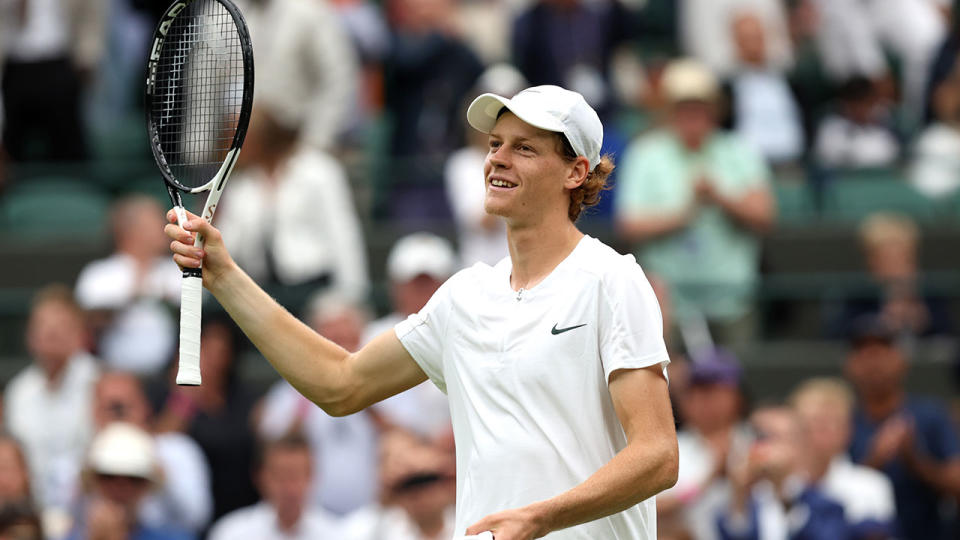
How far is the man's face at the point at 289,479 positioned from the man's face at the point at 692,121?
9.96 ft

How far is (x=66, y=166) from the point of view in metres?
11.8

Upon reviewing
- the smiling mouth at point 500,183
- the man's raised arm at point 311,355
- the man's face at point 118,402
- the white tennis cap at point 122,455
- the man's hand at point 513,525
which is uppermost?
the smiling mouth at point 500,183

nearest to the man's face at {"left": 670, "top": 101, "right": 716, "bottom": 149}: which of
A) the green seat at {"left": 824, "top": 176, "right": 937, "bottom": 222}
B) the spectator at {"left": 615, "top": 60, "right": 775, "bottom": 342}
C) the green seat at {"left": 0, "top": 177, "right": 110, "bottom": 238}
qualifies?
the spectator at {"left": 615, "top": 60, "right": 775, "bottom": 342}

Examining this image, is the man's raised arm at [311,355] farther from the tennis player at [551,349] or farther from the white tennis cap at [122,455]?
the white tennis cap at [122,455]

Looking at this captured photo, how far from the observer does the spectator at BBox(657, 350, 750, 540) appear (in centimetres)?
754

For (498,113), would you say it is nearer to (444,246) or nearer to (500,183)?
(500,183)

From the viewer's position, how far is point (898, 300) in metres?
9.94

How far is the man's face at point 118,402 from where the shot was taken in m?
8.44

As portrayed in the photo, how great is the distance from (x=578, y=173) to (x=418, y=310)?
175 inches

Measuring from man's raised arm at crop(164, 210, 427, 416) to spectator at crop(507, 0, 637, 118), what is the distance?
694 cm

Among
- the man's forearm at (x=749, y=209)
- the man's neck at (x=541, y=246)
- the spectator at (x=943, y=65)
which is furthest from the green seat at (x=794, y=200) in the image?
the man's neck at (x=541, y=246)

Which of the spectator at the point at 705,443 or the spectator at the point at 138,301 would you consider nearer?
the spectator at the point at 705,443

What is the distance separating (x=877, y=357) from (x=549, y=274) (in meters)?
4.83

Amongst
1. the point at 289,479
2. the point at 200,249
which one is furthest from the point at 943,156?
the point at 200,249
